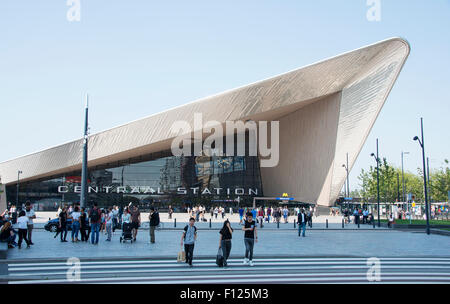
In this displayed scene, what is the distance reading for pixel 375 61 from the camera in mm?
34531

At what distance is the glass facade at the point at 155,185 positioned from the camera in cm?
4975

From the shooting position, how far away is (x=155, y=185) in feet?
168

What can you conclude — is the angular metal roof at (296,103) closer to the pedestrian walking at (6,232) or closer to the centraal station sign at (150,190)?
the centraal station sign at (150,190)

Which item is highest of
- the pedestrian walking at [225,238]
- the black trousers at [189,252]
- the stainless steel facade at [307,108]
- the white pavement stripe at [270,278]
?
the stainless steel facade at [307,108]

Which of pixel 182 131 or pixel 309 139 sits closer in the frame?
pixel 182 131

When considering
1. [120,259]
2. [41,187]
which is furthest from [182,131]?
[120,259]

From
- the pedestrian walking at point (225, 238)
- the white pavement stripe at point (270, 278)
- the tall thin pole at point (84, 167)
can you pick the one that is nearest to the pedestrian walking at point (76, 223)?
the tall thin pole at point (84, 167)

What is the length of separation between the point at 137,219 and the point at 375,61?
26955 millimetres

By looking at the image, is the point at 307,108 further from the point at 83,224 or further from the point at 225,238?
the point at 225,238

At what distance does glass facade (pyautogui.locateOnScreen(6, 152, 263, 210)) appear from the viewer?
163ft

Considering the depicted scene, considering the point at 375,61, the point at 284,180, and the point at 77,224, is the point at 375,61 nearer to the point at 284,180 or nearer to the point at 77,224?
the point at 284,180

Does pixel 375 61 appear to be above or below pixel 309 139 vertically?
A: above

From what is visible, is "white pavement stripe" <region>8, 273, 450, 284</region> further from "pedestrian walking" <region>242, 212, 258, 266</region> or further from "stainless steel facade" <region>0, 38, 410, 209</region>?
"stainless steel facade" <region>0, 38, 410, 209</region>

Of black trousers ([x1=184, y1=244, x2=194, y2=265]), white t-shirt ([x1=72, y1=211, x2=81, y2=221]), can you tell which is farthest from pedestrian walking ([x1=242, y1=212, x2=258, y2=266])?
white t-shirt ([x1=72, y1=211, x2=81, y2=221])
